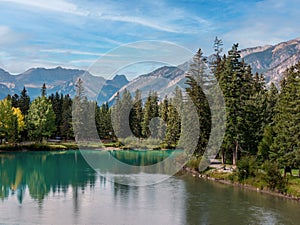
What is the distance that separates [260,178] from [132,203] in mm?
10745

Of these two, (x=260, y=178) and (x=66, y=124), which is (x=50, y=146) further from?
(x=260, y=178)

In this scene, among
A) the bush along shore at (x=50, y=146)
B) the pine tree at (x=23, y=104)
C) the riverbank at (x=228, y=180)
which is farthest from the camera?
the pine tree at (x=23, y=104)

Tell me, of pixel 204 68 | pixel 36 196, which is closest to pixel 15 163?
pixel 36 196

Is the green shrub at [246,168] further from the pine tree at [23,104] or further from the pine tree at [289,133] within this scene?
Result: the pine tree at [23,104]

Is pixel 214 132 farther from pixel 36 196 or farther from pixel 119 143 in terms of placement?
pixel 119 143

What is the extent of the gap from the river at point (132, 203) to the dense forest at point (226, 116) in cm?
525

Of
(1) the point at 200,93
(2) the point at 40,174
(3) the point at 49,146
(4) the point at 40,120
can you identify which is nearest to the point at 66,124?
(4) the point at 40,120

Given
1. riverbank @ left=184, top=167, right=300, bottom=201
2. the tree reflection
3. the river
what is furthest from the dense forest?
the tree reflection

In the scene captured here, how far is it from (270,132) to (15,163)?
28.7 metres

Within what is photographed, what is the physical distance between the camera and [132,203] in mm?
26047

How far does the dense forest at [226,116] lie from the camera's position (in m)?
33.1

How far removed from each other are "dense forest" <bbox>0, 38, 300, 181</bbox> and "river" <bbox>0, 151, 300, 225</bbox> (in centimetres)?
525

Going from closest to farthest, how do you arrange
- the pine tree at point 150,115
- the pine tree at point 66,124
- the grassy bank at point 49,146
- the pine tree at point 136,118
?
the grassy bank at point 49,146 < the pine tree at point 136,118 < the pine tree at point 150,115 < the pine tree at point 66,124

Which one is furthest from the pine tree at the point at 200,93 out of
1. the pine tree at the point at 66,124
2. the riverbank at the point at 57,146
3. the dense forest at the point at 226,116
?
the pine tree at the point at 66,124
